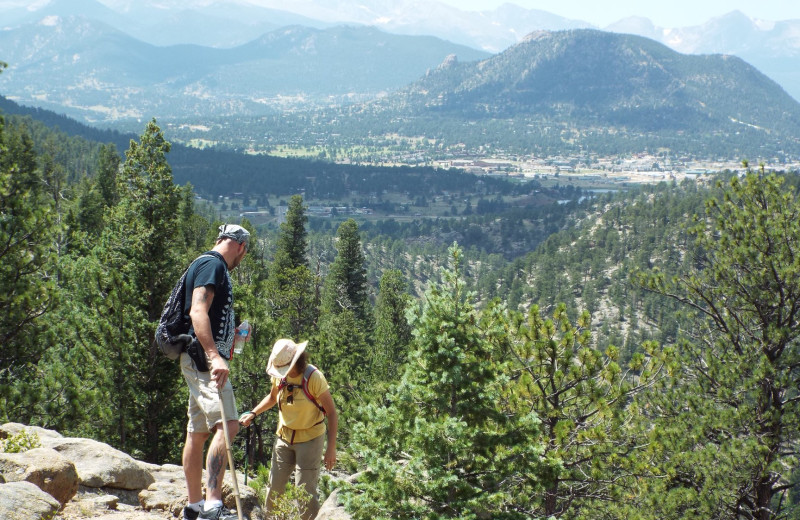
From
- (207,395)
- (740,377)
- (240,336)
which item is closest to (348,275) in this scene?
(740,377)

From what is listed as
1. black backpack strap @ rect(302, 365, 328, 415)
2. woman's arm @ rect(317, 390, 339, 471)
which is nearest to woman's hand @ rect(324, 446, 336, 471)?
woman's arm @ rect(317, 390, 339, 471)

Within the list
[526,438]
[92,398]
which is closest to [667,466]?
[526,438]

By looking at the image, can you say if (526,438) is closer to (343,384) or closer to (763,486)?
(763,486)

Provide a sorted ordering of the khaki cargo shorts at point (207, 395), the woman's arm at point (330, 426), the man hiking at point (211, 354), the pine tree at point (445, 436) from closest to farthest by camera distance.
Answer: the man hiking at point (211, 354) < the khaki cargo shorts at point (207, 395) < the woman's arm at point (330, 426) < the pine tree at point (445, 436)

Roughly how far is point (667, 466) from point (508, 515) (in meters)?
5.83

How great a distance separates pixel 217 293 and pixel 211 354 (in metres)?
0.69

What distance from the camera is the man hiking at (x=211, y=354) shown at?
6.83 metres

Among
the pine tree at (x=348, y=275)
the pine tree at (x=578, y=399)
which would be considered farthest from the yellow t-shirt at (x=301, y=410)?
the pine tree at (x=348, y=275)

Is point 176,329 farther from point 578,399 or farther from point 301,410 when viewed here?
point 578,399

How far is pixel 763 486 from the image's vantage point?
51.1ft

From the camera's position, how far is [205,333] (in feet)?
22.2

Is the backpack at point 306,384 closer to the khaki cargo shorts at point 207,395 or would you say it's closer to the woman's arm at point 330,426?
the woman's arm at point 330,426

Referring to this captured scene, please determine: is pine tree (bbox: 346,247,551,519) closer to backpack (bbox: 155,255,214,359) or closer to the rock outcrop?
the rock outcrop

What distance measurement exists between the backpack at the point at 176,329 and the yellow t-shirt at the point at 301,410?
1.69 metres
